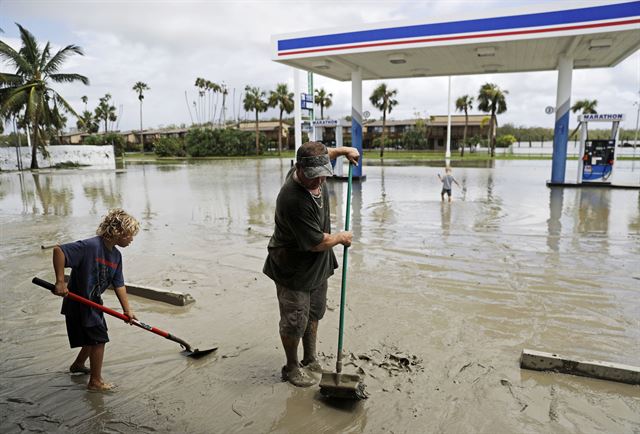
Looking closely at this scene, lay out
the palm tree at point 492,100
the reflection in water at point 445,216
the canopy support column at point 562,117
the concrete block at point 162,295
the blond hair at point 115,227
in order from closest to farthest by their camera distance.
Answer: the blond hair at point 115,227
the concrete block at point 162,295
the reflection in water at point 445,216
the canopy support column at point 562,117
the palm tree at point 492,100

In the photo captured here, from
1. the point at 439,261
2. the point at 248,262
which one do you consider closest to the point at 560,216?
the point at 439,261

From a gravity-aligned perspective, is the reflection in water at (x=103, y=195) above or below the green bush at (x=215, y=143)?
below

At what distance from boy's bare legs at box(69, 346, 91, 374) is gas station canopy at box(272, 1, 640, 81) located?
1512 cm

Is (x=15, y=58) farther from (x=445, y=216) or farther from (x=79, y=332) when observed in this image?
(x=79, y=332)

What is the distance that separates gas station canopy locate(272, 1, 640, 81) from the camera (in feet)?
44.3

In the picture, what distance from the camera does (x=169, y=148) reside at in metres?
53.9

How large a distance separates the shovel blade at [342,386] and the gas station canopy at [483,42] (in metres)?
14.7

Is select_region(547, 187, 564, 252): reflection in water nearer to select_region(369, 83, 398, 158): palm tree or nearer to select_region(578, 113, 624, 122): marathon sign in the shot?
select_region(578, 113, 624, 122): marathon sign

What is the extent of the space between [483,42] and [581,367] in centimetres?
1393

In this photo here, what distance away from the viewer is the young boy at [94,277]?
296 centimetres

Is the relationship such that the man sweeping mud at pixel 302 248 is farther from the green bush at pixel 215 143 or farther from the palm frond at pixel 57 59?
the green bush at pixel 215 143

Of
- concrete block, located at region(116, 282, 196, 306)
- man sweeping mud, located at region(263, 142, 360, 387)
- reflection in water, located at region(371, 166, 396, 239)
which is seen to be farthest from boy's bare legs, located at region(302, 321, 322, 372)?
reflection in water, located at region(371, 166, 396, 239)

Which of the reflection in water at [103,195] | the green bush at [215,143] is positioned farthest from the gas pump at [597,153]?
the green bush at [215,143]

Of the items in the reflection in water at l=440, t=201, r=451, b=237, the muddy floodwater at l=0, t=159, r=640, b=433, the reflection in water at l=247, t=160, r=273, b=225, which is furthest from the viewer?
the reflection in water at l=247, t=160, r=273, b=225
